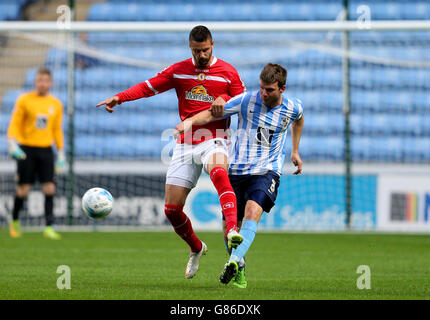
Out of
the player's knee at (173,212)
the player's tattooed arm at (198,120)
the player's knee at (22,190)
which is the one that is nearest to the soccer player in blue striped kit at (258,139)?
the player's tattooed arm at (198,120)

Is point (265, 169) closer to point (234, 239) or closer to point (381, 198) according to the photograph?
point (234, 239)

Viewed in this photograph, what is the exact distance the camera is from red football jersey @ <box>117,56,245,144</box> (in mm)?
6734

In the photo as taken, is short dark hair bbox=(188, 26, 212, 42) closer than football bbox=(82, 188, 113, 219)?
Yes

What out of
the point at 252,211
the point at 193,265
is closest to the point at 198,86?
the point at 252,211

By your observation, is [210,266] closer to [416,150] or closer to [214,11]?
[416,150]

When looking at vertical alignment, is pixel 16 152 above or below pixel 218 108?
above

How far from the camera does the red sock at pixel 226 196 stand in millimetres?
5984

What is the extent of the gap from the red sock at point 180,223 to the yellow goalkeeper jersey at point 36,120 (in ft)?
16.8

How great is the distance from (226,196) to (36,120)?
5934mm

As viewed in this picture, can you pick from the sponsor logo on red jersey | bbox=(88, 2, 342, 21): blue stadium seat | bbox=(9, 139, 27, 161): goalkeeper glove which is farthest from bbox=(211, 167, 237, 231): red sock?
bbox=(88, 2, 342, 21): blue stadium seat

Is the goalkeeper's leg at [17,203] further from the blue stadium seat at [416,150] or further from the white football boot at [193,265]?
the blue stadium seat at [416,150]

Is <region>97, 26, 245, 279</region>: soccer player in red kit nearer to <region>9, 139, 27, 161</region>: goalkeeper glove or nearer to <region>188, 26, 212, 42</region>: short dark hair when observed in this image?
<region>188, 26, 212, 42</region>: short dark hair

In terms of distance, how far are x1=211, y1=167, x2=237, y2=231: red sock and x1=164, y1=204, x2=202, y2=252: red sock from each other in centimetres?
61

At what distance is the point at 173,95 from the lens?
572 inches
